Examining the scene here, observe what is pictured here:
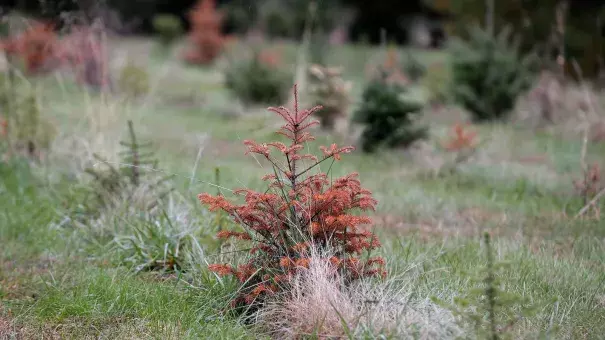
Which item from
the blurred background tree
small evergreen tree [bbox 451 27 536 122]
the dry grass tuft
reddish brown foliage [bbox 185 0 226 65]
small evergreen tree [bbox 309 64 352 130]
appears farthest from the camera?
reddish brown foliage [bbox 185 0 226 65]

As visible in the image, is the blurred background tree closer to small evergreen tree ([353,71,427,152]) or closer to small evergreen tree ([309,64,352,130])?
small evergreen tree ([309,64,352,130])

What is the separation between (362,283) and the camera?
384 cm

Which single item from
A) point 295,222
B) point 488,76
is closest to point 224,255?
point 295,222

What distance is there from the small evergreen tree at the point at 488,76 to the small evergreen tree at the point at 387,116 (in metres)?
3.52

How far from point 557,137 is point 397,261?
692 centimetres

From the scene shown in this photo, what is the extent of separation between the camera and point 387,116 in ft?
29.4

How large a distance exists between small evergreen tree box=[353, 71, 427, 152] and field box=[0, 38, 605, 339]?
23 centimetres

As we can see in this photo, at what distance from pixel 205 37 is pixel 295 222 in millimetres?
17787

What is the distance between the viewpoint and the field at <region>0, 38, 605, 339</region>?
12.7 feet

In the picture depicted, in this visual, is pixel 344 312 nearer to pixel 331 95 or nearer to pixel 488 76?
pixel 331 95

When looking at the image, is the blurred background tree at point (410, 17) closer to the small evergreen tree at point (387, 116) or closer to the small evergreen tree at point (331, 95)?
the small evergreen tree at point (331, 95)

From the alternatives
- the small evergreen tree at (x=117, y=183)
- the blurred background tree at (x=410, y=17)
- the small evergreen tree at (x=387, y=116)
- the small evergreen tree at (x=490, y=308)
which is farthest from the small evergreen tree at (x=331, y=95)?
the small evergreen tree at (x=490, y=308)

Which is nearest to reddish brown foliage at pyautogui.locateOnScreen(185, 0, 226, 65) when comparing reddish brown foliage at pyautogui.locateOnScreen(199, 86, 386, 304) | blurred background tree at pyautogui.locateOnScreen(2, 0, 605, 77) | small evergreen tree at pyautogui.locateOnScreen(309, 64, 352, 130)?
blurred background tree at pyautogui.locateOnScreen(2, 0, 605, 77)

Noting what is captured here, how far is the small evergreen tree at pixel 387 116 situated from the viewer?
Result: 29.2 feet
